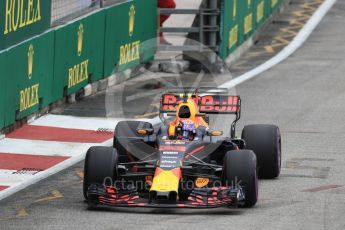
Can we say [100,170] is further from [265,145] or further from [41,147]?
[41,147]

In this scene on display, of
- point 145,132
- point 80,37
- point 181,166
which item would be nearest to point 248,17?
point 80,37

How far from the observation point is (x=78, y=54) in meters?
22.8

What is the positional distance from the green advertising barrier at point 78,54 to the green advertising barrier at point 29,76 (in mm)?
403

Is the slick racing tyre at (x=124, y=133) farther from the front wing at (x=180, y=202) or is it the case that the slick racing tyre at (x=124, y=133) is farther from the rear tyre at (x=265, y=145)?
the front wing at (x=180, y=202)

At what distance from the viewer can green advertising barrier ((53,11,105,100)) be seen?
21859 millimetres

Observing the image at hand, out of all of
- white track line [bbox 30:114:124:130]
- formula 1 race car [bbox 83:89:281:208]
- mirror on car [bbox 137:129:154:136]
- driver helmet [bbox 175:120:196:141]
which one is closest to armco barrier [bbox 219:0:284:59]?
white track line [bbox 30:114:124:130]

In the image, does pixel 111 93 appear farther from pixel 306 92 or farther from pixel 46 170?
pixel 46 170

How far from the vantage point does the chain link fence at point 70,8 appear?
73.5 feet

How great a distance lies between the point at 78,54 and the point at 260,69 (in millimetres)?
6123

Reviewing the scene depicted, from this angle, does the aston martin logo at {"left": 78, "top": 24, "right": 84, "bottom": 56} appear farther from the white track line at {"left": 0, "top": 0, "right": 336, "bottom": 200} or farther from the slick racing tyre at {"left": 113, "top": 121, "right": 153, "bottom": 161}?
the slick racing tyre at {"left": 113, "top": 121, "right": 153, "bottom": 161}

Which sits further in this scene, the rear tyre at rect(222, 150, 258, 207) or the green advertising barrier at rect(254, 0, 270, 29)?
the green advertising barrier at rect(254, 0, 270, 29)

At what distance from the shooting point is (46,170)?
16.9m

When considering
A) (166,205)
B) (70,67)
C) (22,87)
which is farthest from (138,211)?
(70,67)

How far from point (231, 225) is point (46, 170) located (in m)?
4.30
